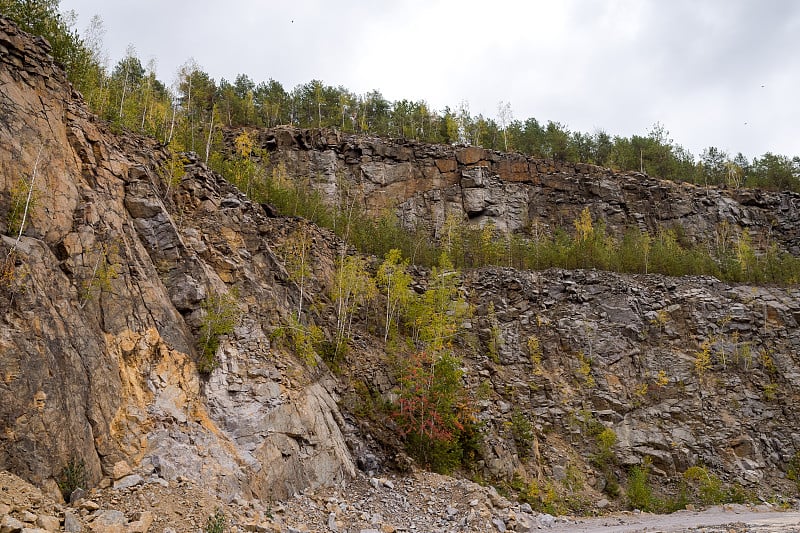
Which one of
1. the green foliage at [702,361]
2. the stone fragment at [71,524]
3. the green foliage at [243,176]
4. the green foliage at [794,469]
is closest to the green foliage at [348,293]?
the green foliage at [243,176]

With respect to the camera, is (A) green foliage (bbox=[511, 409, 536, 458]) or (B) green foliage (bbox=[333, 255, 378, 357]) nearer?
(A) green foliage (bbox=[511, 409, 536, 458])

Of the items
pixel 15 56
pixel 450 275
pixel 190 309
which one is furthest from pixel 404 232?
pixel 15 56

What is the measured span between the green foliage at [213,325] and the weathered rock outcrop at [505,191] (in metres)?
30.3

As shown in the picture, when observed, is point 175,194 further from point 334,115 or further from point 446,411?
point 334,115

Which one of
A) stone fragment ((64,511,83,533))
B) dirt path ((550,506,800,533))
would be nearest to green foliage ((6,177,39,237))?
stone fragment ((64,511,83,533))

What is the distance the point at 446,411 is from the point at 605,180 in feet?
132

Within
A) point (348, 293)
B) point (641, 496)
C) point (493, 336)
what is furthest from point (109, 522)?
point (493, 336)

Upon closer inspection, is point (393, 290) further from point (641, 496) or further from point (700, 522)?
point (700, 522)

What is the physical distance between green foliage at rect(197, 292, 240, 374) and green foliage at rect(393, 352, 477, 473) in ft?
28.8

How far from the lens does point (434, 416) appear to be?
23.3 meters

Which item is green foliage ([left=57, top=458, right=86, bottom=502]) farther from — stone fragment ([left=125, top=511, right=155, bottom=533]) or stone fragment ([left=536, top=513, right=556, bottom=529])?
stone fragment ([left=536, top=513, right=556, bottom=529])

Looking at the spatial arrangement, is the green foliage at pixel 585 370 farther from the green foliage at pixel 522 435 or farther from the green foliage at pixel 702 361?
the green foliage at pixel 522 435

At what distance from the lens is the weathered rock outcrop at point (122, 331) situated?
A: 1274 centimetres

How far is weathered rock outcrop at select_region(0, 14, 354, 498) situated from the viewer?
12742 millimetres
